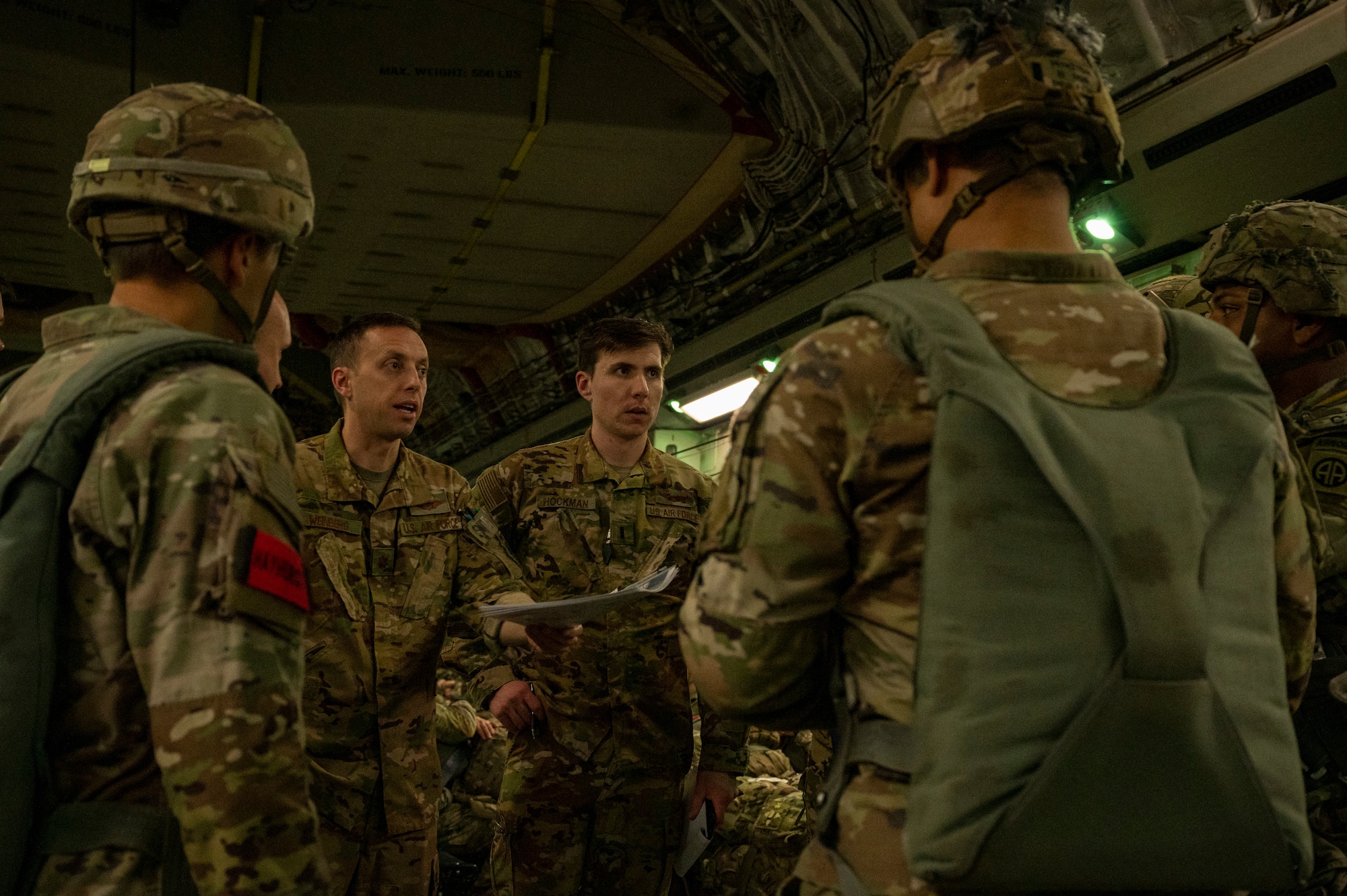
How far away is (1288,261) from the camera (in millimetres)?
2326

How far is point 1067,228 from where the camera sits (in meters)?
1.43

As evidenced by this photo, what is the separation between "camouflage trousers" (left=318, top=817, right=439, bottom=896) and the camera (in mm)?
2605

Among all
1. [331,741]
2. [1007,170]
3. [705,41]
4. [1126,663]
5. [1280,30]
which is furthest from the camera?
[705,41]

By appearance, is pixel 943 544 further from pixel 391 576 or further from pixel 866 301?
pixel 391 576

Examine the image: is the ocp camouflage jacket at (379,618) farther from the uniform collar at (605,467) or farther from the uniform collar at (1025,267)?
the uniform collar at (1025,267)

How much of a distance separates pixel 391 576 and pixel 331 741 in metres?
0.46

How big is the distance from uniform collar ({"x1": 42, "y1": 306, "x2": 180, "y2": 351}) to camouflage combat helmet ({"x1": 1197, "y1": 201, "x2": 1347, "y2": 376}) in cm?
216

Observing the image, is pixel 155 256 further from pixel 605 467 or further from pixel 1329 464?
pixel 1329 464

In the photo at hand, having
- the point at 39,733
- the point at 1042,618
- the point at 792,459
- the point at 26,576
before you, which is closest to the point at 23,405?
the point at 26,576

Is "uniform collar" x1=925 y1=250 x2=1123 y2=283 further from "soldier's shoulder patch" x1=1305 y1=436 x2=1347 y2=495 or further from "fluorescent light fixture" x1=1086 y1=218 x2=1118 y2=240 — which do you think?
"fluorescent light fixture" x1=1086 y1=218 x2=1118 y2=240

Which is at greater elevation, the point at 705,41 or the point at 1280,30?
the point at 705,41

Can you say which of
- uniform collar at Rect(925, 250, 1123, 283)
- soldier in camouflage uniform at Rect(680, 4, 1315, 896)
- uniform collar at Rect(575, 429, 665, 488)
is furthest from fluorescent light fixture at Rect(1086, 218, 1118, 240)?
uniform collar at Rect(925, 250, 1123, 283)

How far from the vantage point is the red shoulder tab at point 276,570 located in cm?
131

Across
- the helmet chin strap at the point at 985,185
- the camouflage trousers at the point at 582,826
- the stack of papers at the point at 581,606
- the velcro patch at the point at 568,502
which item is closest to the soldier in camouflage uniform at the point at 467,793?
the camouflage trousers at the point at 582,826
